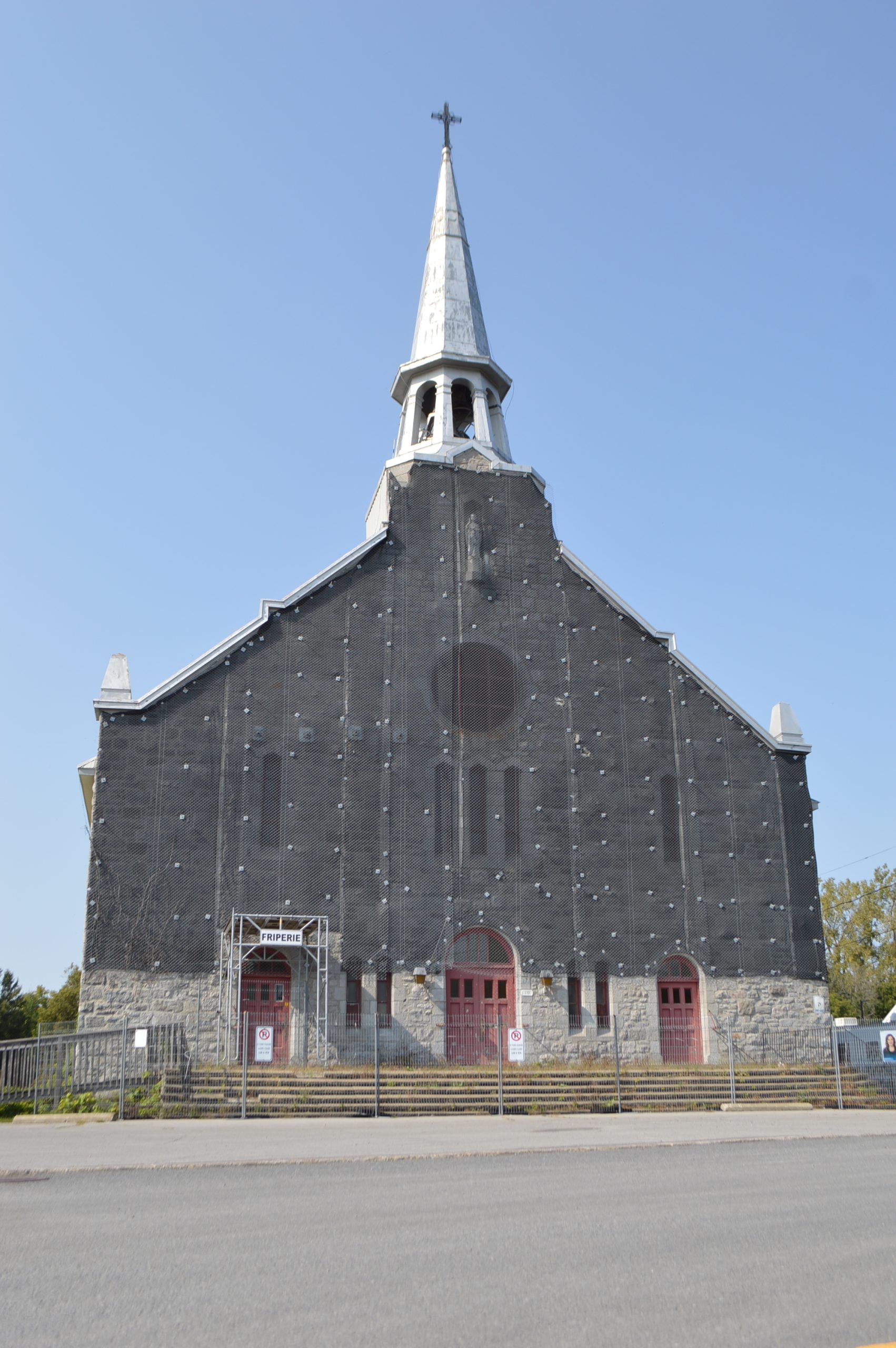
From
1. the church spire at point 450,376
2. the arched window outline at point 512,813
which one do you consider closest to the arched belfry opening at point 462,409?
the church spire at point 450,376

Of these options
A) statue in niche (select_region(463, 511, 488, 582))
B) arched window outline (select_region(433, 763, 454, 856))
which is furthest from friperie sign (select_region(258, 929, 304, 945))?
statue in niche (select_region(463, 511, 488, 582))

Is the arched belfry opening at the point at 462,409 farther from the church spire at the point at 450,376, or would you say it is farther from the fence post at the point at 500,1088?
the fence post at the point at 500,1088

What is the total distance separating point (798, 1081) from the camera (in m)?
26.3

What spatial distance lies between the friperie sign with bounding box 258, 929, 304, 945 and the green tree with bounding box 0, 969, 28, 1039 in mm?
29346

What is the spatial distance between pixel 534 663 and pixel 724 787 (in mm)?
6096

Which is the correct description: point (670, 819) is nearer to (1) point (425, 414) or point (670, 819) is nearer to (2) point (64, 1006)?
(1) point (425, 414)

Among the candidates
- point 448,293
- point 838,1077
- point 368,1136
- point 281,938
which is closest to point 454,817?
point 281,938

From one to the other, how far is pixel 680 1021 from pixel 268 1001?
10.3 meters

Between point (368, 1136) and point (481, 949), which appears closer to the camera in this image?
point (368, 1136)

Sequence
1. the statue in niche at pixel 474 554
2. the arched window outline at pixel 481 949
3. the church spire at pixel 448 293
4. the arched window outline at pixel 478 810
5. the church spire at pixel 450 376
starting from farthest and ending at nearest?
the church spire at pixel 448 293, the church spire at pixel 450 376, the statue in niche at pixel 474 554, the arched window outline at pixel 478 810, the arched window outline at pixel 481 949

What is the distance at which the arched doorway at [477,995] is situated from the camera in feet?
94.1

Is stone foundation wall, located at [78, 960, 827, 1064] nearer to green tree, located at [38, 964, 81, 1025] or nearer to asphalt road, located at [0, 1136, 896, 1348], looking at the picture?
asphalt road, located at [0, 1136, 896, 1348]

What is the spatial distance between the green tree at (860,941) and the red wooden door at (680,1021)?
3345 centimetres

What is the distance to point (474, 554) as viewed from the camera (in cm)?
3247
